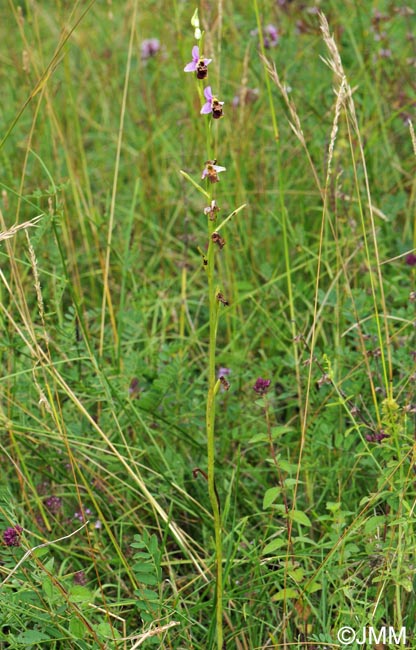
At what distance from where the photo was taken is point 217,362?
91.3 inches

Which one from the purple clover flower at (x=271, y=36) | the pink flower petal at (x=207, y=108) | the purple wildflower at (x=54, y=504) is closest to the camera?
the pink flower petal at (x=207, y=108)

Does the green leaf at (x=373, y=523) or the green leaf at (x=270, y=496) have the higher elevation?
the green leaf at (x=270, y=496)

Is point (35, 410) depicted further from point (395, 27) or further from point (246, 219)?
point (395, 27)

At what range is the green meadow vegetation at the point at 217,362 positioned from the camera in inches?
66.4

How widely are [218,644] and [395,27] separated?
2.54 m

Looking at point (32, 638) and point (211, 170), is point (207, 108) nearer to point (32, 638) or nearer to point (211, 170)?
point (211, 170)

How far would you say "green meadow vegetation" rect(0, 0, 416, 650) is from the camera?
169 cm

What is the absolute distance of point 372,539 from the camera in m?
1.77

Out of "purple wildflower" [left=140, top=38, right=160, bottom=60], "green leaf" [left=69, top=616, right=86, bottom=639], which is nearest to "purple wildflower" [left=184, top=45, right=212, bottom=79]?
"green leaf" [left=69, top=616, right=86, bottom=639]

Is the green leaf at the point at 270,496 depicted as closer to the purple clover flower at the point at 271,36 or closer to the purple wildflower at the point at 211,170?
the purple wildflower at the point at 211,170

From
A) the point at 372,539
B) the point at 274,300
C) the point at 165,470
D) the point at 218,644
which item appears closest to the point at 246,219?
the point at 274,300

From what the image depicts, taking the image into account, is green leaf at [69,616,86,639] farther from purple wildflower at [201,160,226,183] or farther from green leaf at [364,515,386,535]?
purple wildflower at [201,160,226,183]

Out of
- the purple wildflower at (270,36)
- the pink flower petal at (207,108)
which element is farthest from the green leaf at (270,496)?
the purple wildflower at (270,36)

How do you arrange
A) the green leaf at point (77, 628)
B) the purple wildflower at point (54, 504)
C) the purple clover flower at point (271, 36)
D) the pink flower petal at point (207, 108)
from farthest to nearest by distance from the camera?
the purple clover flower at point (271, 36), the purple wildflower at point (54, 504), the green leaf at point (77, 628), the pink flower petal at point (207, 108)
